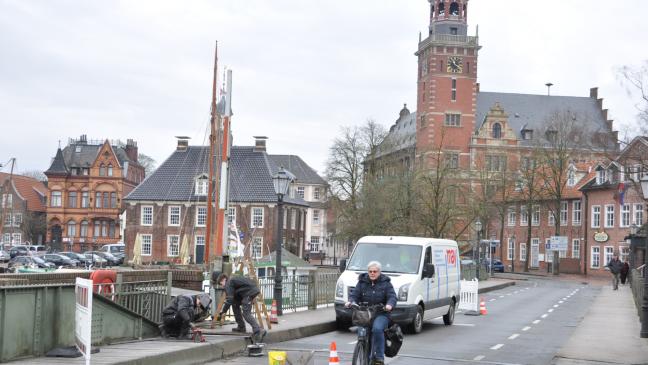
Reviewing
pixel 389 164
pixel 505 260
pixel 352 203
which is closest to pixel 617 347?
pixel 352 203

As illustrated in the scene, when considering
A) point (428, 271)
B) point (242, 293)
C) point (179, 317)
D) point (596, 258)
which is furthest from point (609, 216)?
point (179, 317)

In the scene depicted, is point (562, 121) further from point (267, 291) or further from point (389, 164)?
point (267, 291)

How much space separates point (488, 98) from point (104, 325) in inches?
3838

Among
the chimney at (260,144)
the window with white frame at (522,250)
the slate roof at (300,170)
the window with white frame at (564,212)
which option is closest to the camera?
the chimney at (260,144)

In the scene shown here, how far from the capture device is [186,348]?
14828 mm

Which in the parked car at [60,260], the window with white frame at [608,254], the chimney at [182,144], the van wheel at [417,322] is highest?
the chimney at [182,144]

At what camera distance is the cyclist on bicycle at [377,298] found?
12414 mm

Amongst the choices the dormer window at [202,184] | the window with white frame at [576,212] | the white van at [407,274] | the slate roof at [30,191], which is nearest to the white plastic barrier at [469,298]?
the white van at [407,274]

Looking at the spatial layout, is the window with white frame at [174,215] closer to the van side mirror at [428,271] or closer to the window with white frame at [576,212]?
the window with white frame at [576,212]

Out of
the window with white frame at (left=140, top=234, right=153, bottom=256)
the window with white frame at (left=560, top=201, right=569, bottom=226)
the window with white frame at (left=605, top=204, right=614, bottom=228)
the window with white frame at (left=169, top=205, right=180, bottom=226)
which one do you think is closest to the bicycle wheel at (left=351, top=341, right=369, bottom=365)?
the window with white frame at (left=605, top=204, right=614, bottom=228)

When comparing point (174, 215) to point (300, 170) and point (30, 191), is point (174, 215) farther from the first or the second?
point (30, 191)

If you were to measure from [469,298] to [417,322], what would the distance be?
897cm

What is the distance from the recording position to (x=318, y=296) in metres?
26.4

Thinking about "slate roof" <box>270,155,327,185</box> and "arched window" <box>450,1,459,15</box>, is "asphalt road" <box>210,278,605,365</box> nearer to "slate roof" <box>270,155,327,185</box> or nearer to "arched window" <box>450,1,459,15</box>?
"arched window" <box>450,1,459,15</box>
